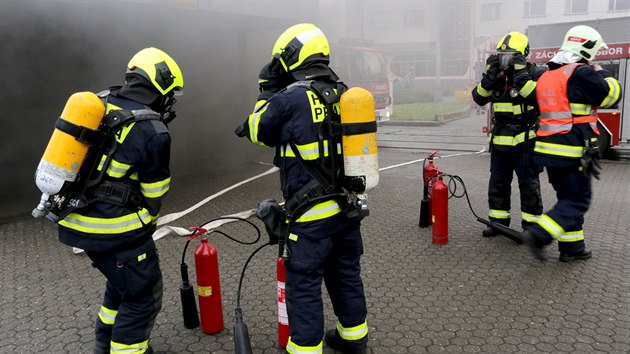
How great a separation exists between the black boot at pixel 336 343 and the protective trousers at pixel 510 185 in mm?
2434

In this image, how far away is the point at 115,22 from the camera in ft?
25.6

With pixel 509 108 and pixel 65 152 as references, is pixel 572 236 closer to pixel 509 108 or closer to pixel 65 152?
pixel 509 108

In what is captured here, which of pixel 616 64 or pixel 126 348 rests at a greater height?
pixel 616 64

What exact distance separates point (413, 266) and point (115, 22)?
6037 mm

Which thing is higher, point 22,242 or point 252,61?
point 252,61

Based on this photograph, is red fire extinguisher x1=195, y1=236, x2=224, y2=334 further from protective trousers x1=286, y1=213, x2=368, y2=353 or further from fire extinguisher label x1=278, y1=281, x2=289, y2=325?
protective trousers x1=286, y1=213, x2=368, y2=353

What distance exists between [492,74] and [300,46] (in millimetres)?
2601

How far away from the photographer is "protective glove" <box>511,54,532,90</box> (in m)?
4.44

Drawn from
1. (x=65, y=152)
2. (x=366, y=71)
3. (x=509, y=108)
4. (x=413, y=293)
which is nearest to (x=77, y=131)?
(x=65, y=152)

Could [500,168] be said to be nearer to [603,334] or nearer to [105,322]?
[603,334]

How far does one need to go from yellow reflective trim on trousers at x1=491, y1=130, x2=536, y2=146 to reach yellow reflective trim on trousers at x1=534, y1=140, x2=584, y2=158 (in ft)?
1.73

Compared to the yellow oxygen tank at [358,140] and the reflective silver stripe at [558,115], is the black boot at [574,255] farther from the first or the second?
the yellow oxygen tank at [358,140]

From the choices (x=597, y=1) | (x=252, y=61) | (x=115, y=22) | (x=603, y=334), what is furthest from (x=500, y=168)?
(x=597, y=1)

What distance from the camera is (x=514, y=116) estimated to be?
467 cm
